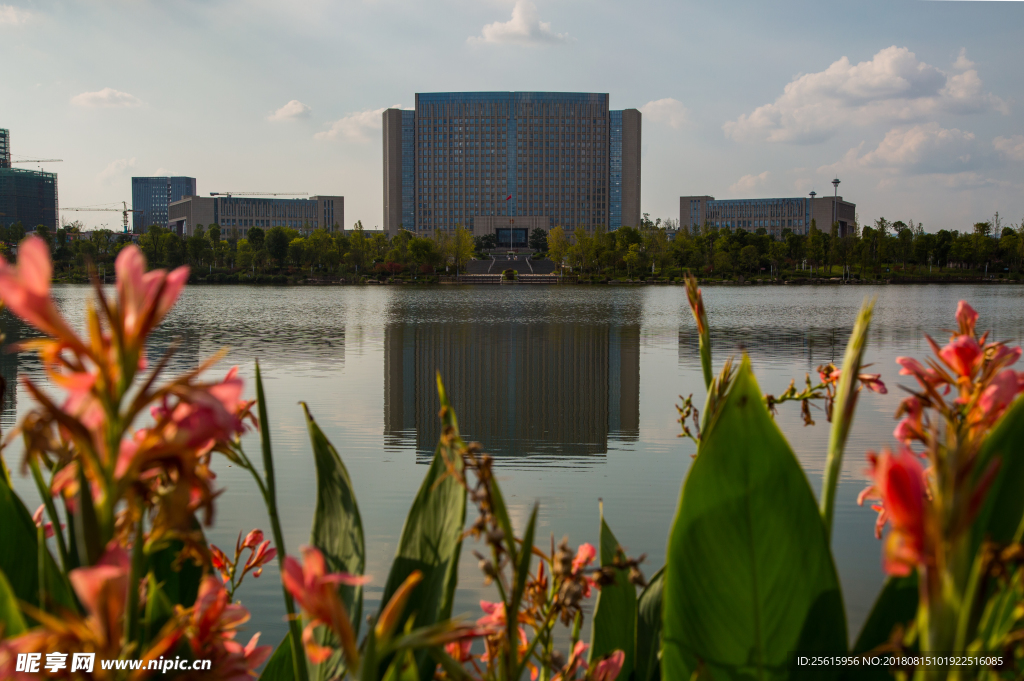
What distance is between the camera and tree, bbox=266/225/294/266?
203 ft

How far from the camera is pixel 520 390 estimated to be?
7.44 metres

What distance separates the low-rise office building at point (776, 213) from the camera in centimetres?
11158

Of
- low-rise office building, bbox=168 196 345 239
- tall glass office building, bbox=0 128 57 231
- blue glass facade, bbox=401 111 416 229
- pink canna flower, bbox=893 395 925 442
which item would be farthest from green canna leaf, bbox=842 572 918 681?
blue glass facade, bbox=401 111 416 229

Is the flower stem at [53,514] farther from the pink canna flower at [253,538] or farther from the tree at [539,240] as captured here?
the tree at [539,240]

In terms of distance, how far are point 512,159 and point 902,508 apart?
371ft

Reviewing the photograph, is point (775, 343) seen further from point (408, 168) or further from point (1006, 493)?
point (408, 168)

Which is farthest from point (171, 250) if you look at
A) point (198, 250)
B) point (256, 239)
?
point (256, 239)

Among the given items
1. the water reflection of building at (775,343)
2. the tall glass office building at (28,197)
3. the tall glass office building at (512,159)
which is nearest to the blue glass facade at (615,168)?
the tall glass office building at (512,159)

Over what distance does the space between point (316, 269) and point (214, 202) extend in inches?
2090

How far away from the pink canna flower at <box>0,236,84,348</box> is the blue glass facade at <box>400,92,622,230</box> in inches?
4333

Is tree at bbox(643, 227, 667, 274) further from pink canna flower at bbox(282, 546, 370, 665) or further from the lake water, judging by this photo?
pink canna flower at bbox(282, 546, 370, 665)

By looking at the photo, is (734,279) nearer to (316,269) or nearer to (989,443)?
(316,269)

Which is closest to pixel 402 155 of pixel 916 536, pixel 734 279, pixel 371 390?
pixel 734 279

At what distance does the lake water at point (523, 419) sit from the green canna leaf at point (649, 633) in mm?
557
